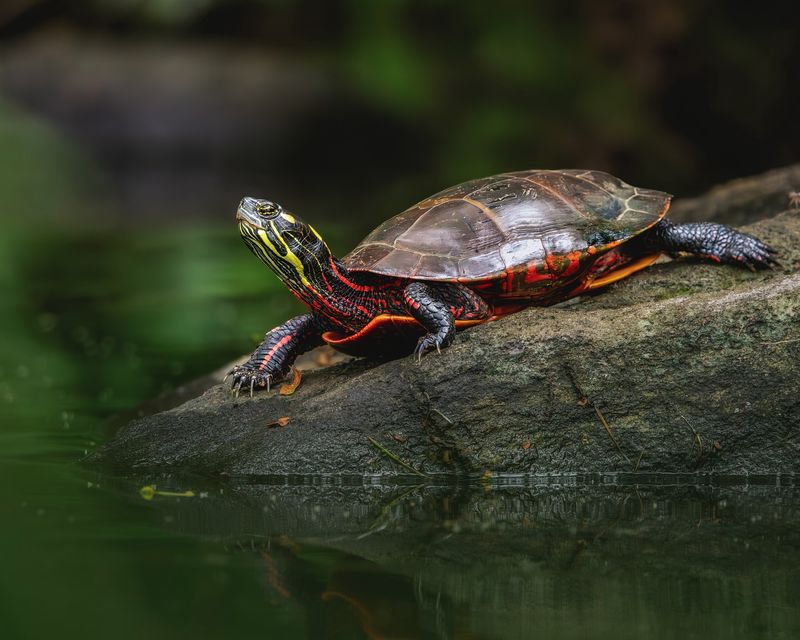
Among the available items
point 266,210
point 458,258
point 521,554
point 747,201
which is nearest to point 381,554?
point 521,554

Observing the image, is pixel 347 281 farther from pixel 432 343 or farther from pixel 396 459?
pixel 396 459

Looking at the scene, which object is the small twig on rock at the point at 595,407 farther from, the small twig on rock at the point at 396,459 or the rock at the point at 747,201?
the rock at the point at 747,201

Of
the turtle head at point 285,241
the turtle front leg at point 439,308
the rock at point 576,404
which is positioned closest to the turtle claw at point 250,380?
the rock at point 576,404

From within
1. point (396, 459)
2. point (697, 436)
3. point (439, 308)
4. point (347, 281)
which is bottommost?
point (697, 436)

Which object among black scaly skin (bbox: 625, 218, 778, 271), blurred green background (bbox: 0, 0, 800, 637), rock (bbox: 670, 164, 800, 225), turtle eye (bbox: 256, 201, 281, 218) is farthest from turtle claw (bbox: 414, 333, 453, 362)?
rock (bbox: 670, 164, 800, 225)

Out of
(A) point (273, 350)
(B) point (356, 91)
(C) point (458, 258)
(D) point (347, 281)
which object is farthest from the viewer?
(B) point (356, 91)

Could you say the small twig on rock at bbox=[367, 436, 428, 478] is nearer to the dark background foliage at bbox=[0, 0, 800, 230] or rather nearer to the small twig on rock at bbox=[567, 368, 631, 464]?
the small twig on rock at bbox=[567, 368, 631, 464]
